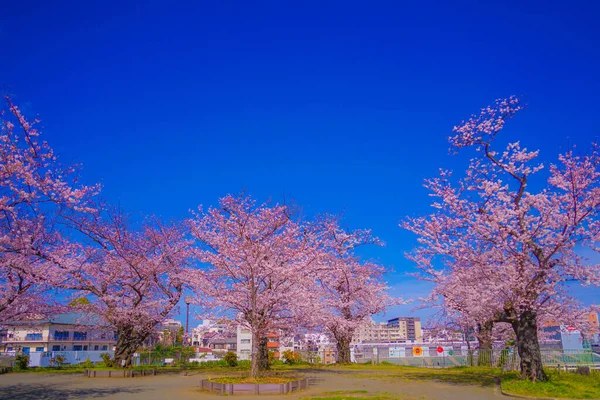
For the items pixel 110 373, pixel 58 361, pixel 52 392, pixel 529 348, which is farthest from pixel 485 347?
pixel 58 361

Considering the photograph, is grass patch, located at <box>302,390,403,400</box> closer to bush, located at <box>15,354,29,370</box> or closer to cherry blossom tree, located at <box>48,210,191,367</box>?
cherry blossom tree, located at <box>48,210,191,367</box>

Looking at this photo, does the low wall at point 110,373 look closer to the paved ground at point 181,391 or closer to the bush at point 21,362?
the paved ground at point 181,391

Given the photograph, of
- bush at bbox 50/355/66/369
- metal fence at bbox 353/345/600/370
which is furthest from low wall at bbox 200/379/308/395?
bush at bbox 50/355/66/369

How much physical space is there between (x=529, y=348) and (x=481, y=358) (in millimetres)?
14003

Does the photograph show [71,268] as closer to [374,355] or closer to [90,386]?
[90,386]

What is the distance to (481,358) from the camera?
90.2 feet

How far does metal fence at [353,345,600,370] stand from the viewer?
23366 millimetres

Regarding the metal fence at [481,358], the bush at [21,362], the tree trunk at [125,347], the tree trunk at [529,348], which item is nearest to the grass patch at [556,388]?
the tree trunk at [529,348]

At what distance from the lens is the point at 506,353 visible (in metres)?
23.3

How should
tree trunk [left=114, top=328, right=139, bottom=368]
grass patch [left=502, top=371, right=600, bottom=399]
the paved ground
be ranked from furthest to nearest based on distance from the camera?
tree trunk [left=114, top=328, right=139, bottom=368] < the paved ground < grass patch [left=502, top=371, right=600, bottom=399]

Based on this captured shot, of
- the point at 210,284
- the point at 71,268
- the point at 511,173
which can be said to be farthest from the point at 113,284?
the point at 511,173

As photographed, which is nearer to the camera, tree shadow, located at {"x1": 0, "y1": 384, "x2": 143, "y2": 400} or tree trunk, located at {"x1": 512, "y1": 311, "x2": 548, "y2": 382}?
tree shadow, located at {"x1": 0, "y1": 384, "x2": 143, "y2": 400}

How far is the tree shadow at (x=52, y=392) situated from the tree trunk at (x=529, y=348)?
490 inches

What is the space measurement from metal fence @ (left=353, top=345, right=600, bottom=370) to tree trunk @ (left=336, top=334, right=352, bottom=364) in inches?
75.7
